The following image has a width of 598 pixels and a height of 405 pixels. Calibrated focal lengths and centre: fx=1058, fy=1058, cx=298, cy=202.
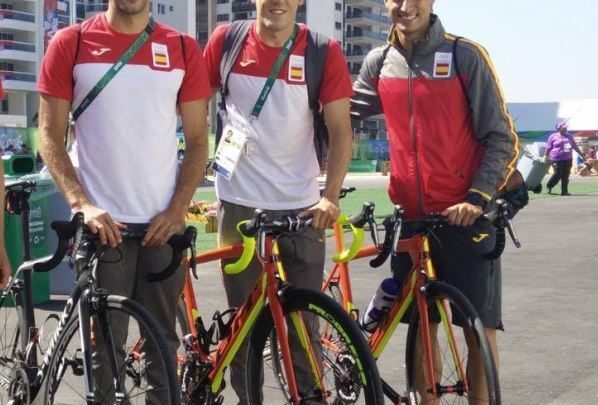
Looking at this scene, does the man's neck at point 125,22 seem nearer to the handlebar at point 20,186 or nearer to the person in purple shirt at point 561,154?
the handlebar at point 20,186

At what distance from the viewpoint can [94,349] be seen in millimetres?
3957

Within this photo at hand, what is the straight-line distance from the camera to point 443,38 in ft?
14.8

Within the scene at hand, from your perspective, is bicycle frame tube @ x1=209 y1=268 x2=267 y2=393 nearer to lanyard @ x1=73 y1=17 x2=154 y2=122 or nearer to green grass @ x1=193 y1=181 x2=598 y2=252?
lanyard @ x1=73 y1=17 x2=154 y2=122

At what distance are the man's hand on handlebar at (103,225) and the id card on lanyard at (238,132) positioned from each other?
84 cm

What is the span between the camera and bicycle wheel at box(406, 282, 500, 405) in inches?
161

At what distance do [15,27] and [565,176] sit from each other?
83.2m

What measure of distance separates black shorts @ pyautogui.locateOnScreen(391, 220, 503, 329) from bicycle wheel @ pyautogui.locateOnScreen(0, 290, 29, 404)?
72.7 inches

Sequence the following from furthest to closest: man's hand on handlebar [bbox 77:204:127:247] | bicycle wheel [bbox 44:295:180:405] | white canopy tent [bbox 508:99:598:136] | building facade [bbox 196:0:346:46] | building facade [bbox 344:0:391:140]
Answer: building facade [bbox 344:0:391:140] < building facade [bbox 196:0:346:46] < white canopy tent [bbox 508:99:598:136] < man's hand on handlebar [bbox 77:204:127:247] < bicycle wheel [bbox 44:295:180:405]

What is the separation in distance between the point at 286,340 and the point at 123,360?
0.63m

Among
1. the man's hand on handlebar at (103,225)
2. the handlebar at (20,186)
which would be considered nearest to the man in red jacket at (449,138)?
the man's hand on handlebar at (103,225)

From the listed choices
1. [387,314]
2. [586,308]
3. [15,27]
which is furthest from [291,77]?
[15,27]

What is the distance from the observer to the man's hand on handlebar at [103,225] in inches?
152

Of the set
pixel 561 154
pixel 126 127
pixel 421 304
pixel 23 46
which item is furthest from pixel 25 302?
pixel 23 46

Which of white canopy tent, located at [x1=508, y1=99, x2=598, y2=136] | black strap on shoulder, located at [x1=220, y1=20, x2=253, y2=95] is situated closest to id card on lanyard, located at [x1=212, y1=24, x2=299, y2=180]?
black strap on shoulder, located at [x1=220, y1=20, x2=253, y2=95]
